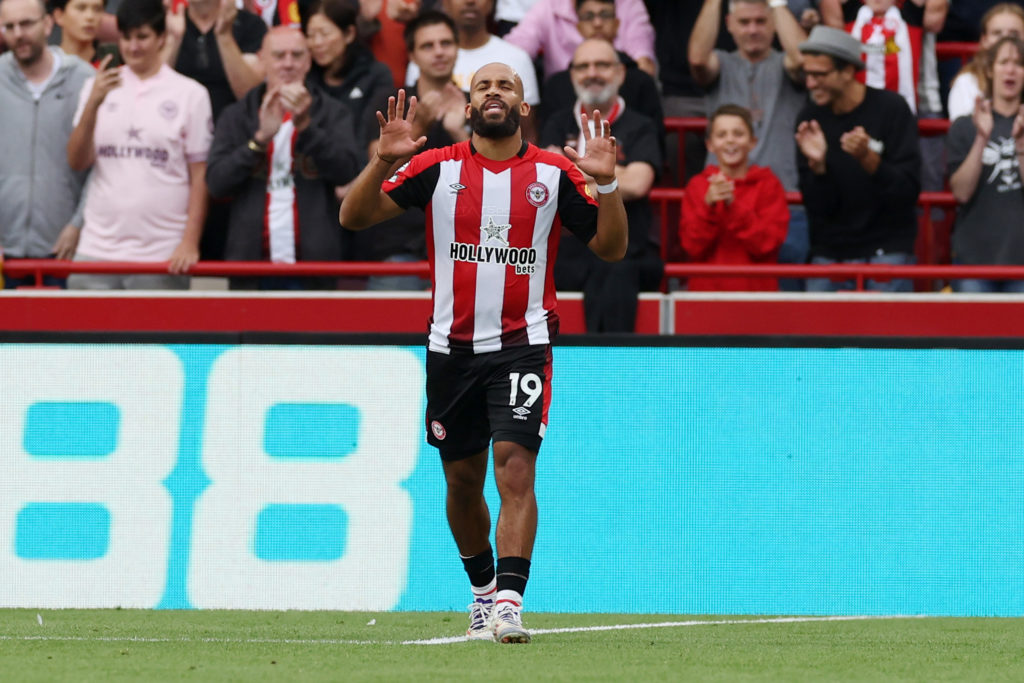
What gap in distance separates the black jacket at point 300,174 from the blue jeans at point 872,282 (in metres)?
3.08

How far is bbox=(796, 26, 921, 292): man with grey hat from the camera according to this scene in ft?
33.8

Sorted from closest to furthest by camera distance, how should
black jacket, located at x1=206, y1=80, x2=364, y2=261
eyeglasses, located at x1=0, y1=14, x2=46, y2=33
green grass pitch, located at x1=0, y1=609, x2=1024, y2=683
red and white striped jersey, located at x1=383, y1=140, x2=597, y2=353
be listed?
1. green grass pitch, located at x1=0, y1=609, x2=1024, y2=683
2. red and white striped jersey, located at x1=383, y1=140, x2=597, y2=353
3. black jacket, located at x1=206, y1=80, x2=364, y2=261
4. eyeglasses, located at x1=0, y1=14, x2=46, y2=33

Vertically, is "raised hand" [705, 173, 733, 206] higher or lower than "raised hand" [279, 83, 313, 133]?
lower

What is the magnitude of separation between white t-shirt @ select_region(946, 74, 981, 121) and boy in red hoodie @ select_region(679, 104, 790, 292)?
1.96 metres

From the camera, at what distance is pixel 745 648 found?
246 inches

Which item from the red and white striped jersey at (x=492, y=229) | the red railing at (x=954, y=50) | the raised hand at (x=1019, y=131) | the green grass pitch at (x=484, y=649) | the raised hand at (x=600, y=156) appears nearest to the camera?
the green grass pitch at (x=484, y=649)

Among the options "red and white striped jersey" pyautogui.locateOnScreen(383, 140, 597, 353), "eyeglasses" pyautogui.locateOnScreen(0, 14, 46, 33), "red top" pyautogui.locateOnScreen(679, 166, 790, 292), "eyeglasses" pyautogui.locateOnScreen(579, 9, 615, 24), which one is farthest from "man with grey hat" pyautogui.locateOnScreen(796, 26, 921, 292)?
"eyeglasses" pyautogui.locateOnScreen(0, 14, 46, 33)

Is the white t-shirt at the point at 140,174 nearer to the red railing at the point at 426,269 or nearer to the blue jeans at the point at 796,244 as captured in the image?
the red railing at the point at 426,269

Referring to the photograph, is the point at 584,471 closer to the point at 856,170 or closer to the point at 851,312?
the point at 851,312

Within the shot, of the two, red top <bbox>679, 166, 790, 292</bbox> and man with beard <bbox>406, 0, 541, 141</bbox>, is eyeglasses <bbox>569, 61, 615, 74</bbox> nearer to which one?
man with beard <bbox>406, 0, 541, 141</bbox>

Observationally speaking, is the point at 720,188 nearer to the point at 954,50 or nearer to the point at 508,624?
the point at 954,50

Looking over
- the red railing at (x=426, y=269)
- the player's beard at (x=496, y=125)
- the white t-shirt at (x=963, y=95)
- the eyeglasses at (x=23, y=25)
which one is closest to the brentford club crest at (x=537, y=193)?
the player's beard at (x=496, y=125)

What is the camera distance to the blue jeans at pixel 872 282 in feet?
33.7

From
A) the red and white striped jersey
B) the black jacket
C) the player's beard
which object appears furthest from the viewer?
the black jacket
